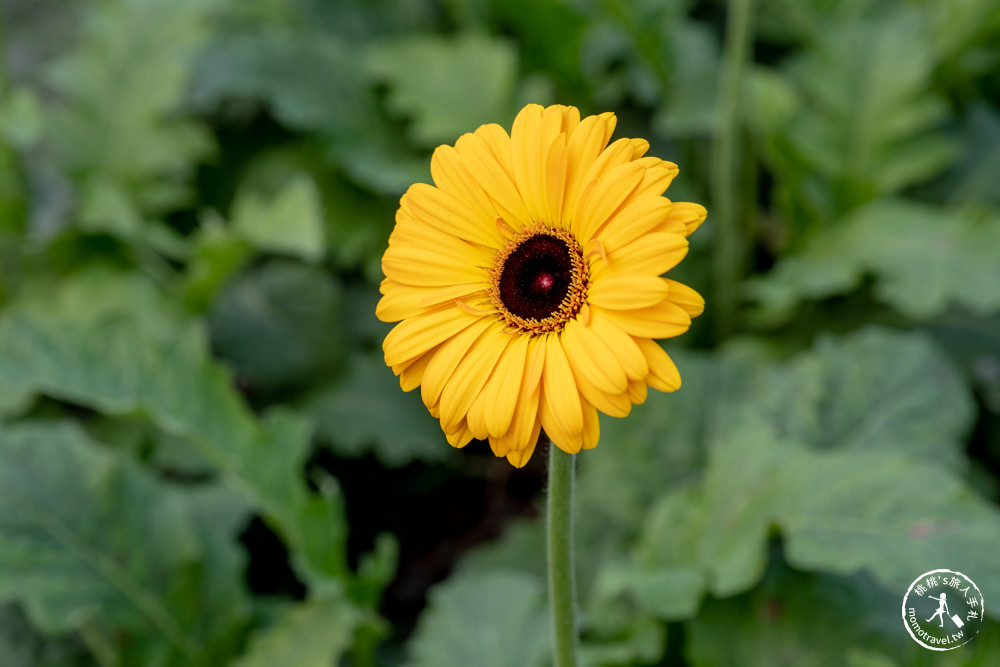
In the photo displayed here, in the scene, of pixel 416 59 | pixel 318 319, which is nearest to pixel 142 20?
pixel 416 59

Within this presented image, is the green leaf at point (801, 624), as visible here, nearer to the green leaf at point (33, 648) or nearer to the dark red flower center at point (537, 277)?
the dark red flower center at point (537, 277)

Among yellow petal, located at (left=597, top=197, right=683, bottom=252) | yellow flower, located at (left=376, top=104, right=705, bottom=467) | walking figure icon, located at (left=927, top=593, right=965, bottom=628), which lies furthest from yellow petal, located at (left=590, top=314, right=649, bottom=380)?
walking figure icon, located at (left=927, top=593, right=965, bottom=628)

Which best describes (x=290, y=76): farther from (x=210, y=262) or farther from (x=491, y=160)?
(x=491, y=160)

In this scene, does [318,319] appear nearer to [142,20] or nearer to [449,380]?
[142,20]

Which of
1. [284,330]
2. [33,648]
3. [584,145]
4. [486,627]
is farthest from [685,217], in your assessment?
[33,648]

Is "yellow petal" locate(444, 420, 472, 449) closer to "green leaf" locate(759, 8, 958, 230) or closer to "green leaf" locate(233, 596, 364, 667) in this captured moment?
"green leaf" locate(233, 596, 364, 667)

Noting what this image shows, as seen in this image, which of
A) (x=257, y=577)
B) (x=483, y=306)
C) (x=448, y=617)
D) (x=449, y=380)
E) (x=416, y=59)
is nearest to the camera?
(x=449, y=380)
